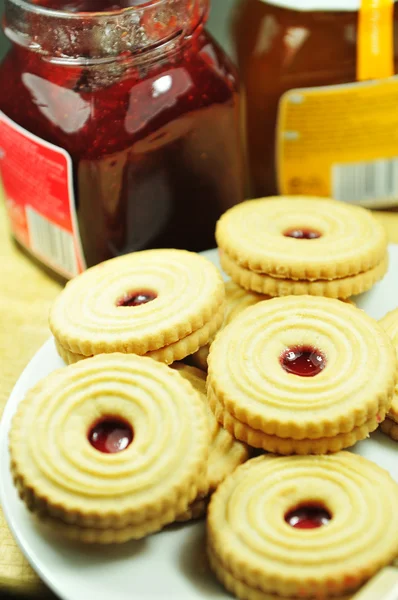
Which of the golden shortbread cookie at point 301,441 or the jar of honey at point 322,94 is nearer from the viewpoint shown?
the golden shortbread cookie at point 301,441

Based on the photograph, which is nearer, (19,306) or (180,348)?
(180,348)

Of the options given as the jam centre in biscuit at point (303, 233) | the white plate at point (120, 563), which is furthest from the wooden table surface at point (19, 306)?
the jam centre in biscuit at point (303, 233)

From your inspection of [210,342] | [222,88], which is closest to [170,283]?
[210,342]

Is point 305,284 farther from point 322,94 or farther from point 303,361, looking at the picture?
point 322,94

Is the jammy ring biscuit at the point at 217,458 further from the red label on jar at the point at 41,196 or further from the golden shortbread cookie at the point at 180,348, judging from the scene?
the red label on jar at the point at 41,196

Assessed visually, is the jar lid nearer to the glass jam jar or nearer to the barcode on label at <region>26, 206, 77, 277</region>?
the glass jam jar

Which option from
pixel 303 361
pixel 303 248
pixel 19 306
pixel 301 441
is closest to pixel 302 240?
pixel 303 248
